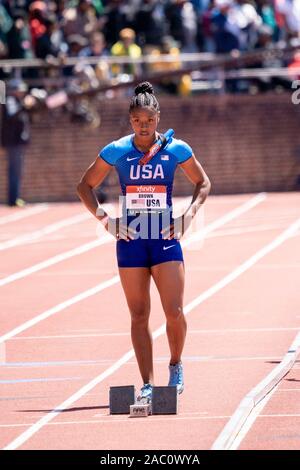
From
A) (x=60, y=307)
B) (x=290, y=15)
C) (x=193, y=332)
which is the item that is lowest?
(x=193, y=332)

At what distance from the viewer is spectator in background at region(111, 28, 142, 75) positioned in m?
28.1

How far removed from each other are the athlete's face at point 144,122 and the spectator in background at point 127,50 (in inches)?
701

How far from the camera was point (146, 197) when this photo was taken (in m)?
10.4

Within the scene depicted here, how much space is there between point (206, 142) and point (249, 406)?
Answer: 2125cm

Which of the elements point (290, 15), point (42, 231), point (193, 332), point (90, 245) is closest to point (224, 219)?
point (42, 231)

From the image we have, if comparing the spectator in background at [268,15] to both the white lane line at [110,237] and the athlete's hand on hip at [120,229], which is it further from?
the athlete's hand on hip at [120,229]

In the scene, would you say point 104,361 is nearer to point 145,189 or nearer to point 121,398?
point 121,398

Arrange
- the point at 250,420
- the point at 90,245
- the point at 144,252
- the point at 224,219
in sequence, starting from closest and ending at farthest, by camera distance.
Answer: the point at 250,420 → the point at 144,252 → the point at 90,245 → the point at 224,219

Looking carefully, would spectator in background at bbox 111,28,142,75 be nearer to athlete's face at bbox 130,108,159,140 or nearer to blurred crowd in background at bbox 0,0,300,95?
blurred crowd in background at bbox 0,0,300,95

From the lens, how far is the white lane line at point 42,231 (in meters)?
23.4

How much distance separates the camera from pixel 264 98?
3108 centimetres

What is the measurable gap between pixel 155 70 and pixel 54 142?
2722 mm
